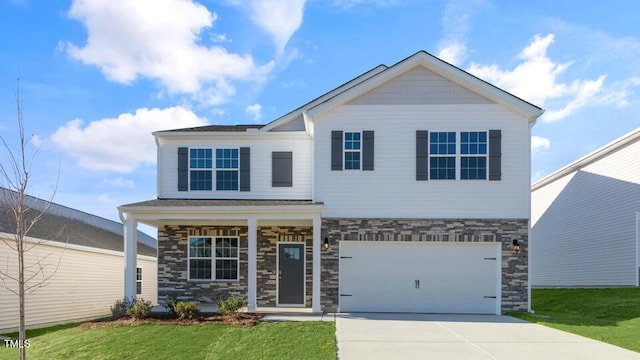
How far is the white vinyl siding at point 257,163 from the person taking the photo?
16281mm

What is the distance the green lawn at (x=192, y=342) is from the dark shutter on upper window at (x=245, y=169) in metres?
5.13

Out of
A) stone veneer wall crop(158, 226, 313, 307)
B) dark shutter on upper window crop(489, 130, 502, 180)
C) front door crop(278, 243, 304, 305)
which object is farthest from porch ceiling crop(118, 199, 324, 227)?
dark shutter on upper window crop(489, 130, 502, 180)

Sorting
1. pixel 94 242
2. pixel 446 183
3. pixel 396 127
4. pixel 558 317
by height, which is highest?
pixel 396 127

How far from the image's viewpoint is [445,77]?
15.5m

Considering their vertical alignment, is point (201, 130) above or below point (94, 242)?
above

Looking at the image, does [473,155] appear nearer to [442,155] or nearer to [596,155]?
[442,155]

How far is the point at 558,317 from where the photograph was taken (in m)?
14.5

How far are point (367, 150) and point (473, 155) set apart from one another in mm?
2955

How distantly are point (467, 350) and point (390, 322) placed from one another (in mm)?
3282

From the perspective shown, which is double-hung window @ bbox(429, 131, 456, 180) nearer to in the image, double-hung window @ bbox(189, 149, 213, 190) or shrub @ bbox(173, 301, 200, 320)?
Result: double-hung window @ bbox(189, 149, 213, 190)

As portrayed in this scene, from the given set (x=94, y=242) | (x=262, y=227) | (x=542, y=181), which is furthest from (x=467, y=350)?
(x=542, y=181)

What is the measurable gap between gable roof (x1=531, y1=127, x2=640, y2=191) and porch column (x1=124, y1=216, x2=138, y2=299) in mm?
16928

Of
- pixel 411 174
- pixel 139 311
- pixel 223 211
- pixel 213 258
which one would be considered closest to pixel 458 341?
pixel 411 174

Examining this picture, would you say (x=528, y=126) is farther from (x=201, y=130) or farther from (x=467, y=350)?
(x=201, y=130)
